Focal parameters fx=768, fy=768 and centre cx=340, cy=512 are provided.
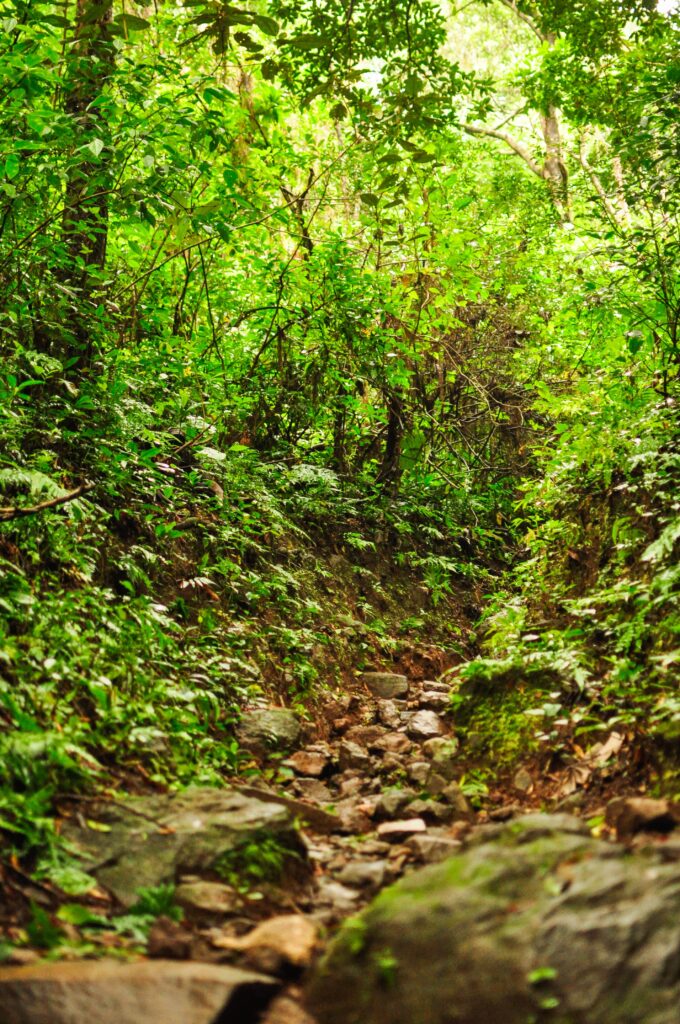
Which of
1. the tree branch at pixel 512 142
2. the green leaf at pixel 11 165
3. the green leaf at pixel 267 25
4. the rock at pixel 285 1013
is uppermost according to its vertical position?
the tree branch at pixel 512 142

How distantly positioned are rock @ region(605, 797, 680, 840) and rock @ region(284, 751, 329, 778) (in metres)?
2.14

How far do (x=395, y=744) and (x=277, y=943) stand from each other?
2807 millimetres

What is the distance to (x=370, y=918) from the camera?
2.34 metres

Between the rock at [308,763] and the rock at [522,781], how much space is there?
116 centimetres

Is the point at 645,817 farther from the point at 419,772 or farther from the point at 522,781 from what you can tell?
the point at 419,772

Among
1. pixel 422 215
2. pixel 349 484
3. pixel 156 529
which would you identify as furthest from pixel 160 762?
pixel 422 215

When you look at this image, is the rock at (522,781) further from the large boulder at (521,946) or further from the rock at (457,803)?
the large boulder at (521,946)

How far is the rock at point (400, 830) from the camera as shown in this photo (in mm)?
3477

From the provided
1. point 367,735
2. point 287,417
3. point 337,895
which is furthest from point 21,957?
point 287,417

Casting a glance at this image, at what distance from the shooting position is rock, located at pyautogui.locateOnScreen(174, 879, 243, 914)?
2.67 meters

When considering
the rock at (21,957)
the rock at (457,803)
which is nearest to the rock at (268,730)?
the rock at (457,803)

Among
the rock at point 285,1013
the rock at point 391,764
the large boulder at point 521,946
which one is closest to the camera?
the large boulder at point 521,946

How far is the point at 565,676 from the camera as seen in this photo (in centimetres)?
459

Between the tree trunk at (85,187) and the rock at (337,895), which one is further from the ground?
the tree trunk at (85,187)
